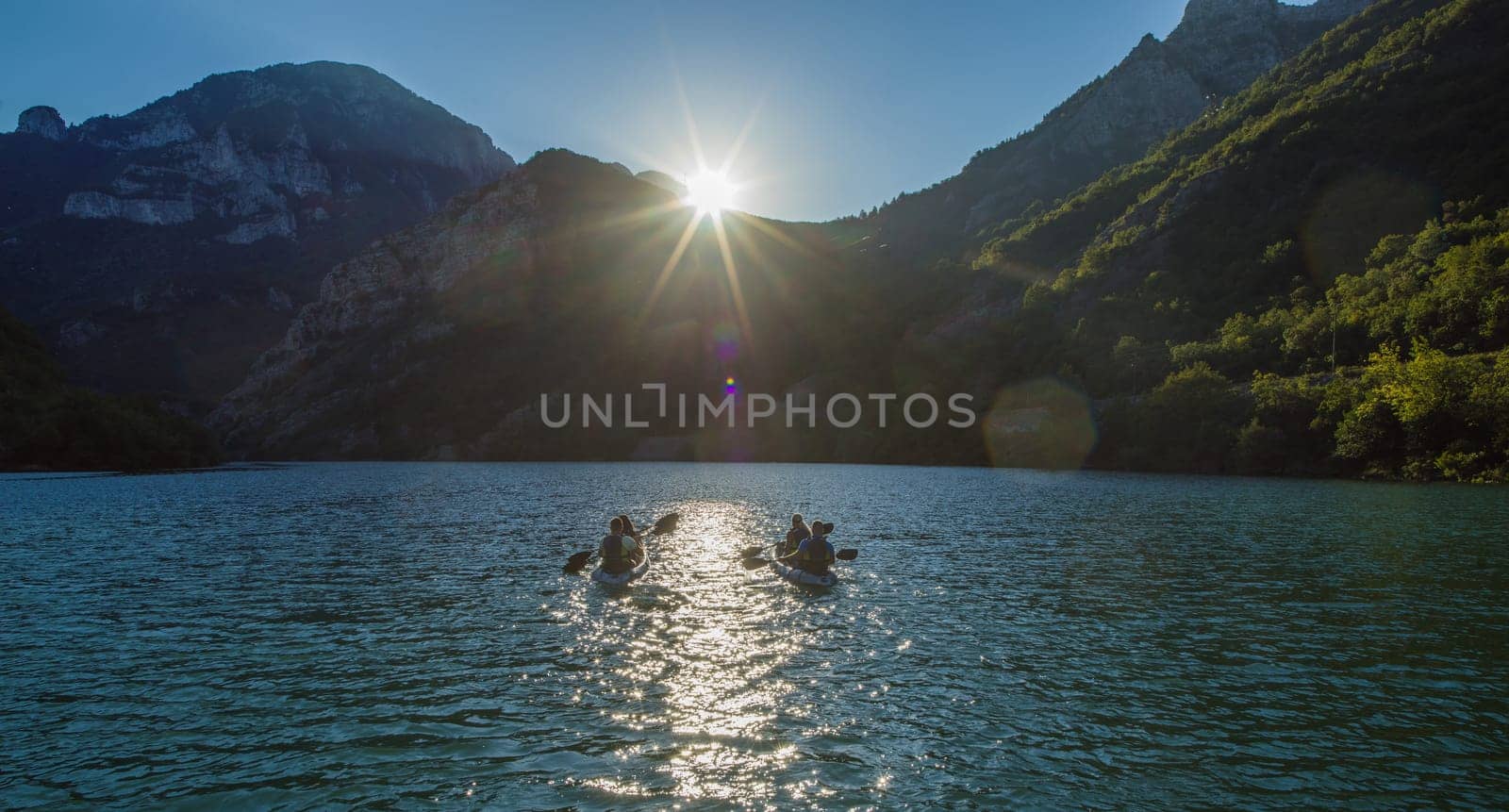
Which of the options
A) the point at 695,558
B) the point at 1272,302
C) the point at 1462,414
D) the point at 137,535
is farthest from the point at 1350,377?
the point at 137,535

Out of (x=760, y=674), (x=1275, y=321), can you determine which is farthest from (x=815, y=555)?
(x=1275, y=321)

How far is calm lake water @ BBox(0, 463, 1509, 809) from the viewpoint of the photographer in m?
12.8

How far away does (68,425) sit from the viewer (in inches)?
4589

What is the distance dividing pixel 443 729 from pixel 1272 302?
153 meters

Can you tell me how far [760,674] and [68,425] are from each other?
14369cm

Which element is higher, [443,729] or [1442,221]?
[1442,221]

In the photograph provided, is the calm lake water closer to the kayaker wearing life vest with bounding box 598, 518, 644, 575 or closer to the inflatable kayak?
the inflatable kayak

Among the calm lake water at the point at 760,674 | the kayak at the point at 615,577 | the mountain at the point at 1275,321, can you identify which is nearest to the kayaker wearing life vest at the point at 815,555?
the calm lake water at the point at 760,674

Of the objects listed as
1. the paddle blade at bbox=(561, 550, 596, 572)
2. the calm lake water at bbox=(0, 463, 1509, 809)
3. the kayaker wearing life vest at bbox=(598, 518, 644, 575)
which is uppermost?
the kayaker wearing life vest at bbox=(598, 518, 644, 575)

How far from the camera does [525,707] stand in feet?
52.9

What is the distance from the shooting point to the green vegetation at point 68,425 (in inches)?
4377

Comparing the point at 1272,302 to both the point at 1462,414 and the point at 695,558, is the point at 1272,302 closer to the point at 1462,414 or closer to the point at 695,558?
the point at 1462,414

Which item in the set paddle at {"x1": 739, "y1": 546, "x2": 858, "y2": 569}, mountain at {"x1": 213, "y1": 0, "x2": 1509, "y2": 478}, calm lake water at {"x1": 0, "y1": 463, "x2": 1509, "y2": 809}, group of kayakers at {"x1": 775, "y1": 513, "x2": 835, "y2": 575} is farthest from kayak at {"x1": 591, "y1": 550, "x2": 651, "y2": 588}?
mountain at {"x1": 213, "y1": 0, "x2": 1509, "y2": 478}

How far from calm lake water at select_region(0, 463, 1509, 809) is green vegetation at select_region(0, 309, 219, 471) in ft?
313
